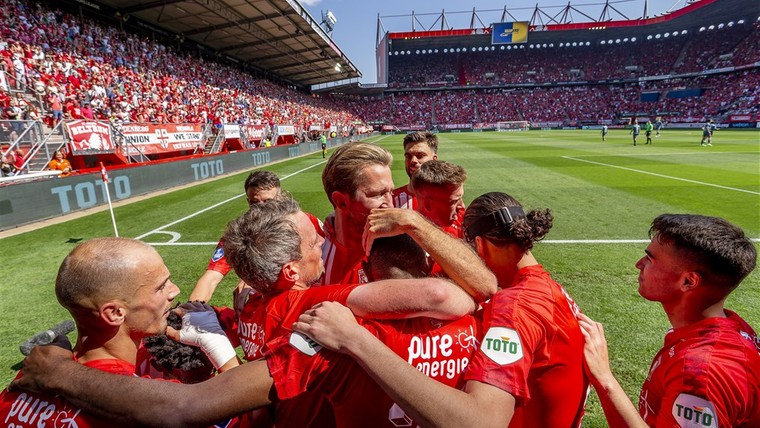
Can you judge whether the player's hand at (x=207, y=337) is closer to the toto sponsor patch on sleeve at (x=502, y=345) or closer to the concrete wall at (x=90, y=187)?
the toto sponsor patch on sleeve at (x=502, y=345)

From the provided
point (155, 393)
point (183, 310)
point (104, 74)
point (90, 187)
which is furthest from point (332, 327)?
point (104, 74)

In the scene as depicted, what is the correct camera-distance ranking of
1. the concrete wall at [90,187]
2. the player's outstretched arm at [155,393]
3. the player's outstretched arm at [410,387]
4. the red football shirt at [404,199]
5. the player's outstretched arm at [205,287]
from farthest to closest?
the concrete wall at [90,187], the red football shirt at [404,199], the player's outstretched arm at [205,287], the player's outstretched arm at [155,393], the player's outstretched arm at [410,387]

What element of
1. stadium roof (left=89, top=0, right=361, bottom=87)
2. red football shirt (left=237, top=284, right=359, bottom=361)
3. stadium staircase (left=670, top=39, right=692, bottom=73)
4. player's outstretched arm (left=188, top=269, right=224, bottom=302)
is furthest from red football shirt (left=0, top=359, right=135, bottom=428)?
stadium staircase (left=670, top=39, right=692, bottom=73)

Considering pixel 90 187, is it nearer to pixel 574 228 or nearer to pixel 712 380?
pixel 574 228

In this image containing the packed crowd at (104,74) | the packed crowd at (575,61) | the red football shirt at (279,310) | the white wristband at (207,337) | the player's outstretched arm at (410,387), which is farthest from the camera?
the packed crowd at (575,61)

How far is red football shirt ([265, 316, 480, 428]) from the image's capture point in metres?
1.50

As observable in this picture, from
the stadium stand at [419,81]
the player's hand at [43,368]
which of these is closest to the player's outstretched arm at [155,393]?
the player's hand at [43,368]

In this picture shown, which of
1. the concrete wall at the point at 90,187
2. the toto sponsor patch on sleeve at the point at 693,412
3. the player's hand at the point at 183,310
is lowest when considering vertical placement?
the concrete wall at the point at 90,187

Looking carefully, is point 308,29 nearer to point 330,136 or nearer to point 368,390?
point 330,136

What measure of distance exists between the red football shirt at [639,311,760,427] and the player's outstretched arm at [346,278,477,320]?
1039mm

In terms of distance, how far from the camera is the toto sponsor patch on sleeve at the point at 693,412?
1.57 meters

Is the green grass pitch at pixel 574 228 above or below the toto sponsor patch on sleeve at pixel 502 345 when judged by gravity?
below

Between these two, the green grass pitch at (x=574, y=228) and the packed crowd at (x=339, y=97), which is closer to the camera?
A: the green grass pitch at (x=574, y=228)

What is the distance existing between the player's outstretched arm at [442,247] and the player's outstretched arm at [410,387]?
0.47 meters
